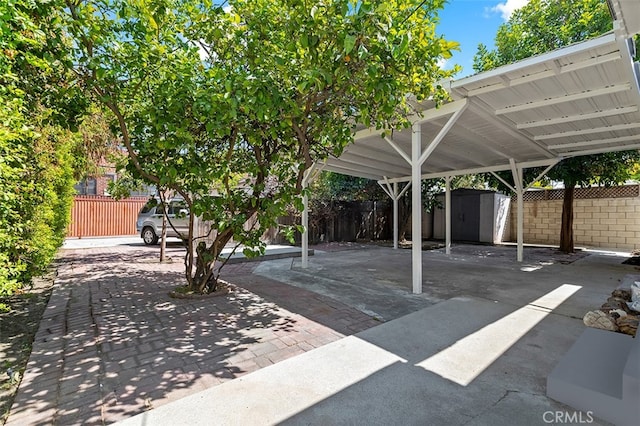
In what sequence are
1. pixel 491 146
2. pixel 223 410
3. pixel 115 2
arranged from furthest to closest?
pixel 491 146
pixel 115 2
pixel 223 410

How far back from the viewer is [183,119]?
3.44 m

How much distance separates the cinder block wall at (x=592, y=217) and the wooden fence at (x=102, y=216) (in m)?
17.2

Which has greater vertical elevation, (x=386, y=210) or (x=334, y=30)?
(x=334, y=30)

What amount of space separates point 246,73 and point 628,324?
4.63 m

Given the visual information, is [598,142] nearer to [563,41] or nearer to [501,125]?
[501,125]

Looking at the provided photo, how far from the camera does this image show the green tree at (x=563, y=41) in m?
8.28

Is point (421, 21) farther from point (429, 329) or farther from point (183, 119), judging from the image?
point (429, 329)

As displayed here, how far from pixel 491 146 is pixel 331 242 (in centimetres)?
706

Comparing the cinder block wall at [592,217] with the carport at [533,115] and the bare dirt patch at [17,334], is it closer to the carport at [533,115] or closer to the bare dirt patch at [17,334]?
the carport at [533,115]

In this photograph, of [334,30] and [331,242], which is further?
[331,242]

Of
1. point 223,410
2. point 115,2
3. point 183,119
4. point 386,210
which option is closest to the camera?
point 223,410

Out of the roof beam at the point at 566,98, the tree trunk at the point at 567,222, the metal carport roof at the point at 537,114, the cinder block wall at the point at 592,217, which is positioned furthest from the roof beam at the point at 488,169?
the cinder block wall at the point at 592,217

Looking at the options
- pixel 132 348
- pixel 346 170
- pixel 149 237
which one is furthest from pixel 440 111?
pixel 149 237

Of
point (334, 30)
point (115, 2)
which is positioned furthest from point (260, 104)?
point (115, 2)
